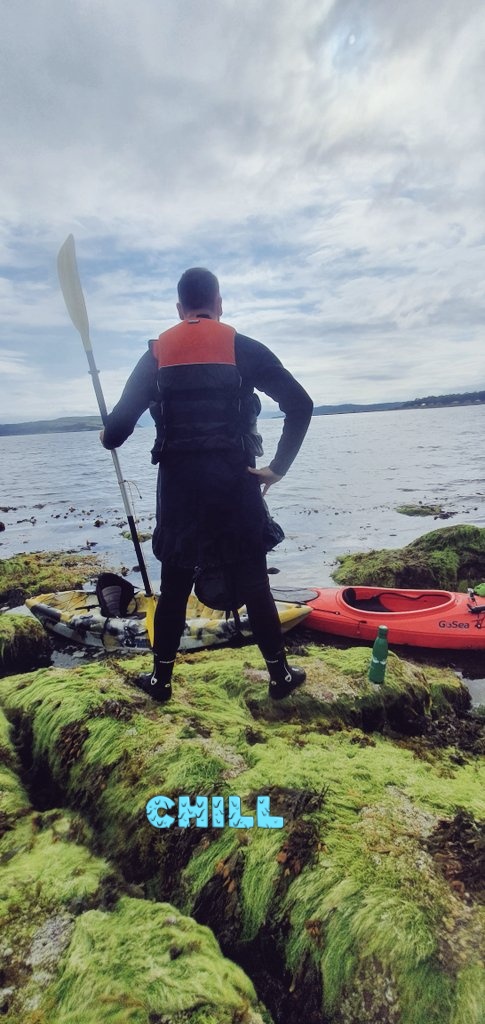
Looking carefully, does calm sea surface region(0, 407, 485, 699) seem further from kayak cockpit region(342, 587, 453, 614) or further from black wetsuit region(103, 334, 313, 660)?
kayak cockpit region(342, 587, 453, 614)

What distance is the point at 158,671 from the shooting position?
14.2 ft

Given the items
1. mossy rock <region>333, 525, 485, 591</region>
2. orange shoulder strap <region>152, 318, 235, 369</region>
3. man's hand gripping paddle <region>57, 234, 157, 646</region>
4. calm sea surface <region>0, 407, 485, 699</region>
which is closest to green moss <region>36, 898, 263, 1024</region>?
man's hand gripping paddle <region>57, 234, 157, 646</region>

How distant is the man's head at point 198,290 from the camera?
12.2 ft

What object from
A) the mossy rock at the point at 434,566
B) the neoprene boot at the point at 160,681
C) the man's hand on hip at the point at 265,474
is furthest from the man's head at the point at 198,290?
the mossy rock at the point at 434,566

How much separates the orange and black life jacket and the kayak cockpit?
6.06 metres

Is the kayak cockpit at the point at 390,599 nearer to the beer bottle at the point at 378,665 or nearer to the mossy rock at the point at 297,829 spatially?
the beer bottle at the point at 378,665

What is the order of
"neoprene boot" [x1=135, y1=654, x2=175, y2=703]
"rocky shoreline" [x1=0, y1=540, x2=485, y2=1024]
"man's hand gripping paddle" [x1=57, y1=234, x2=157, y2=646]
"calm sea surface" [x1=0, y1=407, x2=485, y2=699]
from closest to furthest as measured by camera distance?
"rocky shoreline" [x1=0, y1=540, x2=485, y2=1024], "neoprene boot" [x1=135, y1=654, x2=175, y2=703], "man's hand gripping paddle" [x1=57, y1=234, x2=157, y2=646], "calm sea surface" [x1=0, y1=407, x2=485, y2=699]

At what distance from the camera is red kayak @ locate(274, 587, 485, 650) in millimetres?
7574

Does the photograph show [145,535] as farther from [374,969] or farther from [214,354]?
[374,969]

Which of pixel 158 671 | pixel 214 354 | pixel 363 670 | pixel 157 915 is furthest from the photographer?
pixel 363 670

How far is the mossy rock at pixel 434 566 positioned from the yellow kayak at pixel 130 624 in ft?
11.1

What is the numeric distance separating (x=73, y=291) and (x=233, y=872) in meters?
5.73

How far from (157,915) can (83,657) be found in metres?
6.31

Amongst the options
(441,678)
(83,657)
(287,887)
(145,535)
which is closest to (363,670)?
(441,678)
